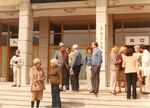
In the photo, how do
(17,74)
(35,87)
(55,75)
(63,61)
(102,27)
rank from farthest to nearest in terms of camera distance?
(102,27) < (17,74) < (63,61) < (55,75) < (35,87)

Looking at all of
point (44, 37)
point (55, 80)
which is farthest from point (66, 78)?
point (44, 37)

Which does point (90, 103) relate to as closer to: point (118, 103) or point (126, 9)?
point (118, 103)

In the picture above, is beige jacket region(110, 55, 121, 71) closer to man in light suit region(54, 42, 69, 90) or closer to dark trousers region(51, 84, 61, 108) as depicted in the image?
man in light suit region(54, 42, 69, 90)

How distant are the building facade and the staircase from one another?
3065mm

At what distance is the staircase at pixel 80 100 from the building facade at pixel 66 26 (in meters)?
3.06

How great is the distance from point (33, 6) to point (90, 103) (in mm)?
7231

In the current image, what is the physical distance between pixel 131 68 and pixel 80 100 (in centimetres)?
223

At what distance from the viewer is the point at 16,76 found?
1599 centimetres

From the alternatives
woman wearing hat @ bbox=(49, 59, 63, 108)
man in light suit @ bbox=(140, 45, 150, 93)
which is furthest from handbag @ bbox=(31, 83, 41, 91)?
man in light suit @ bbox=(140, 45, 150, 93)

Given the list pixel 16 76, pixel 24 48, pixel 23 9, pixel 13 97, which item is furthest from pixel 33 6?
pixel 13 97

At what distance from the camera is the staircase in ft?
40.0

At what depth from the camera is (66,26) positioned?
21.3 m

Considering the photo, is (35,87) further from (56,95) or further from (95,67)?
(95,67)

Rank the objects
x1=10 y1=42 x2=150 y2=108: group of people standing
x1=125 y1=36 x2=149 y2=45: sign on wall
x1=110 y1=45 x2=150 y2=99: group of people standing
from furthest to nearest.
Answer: x1=125 y1=36 x2=149 y2=45: sign on wall
x1=110 y1=45 x2=150 y2=99: group of people standing
x1=10 y1=42 x2=150 y2=108: group of people standing
